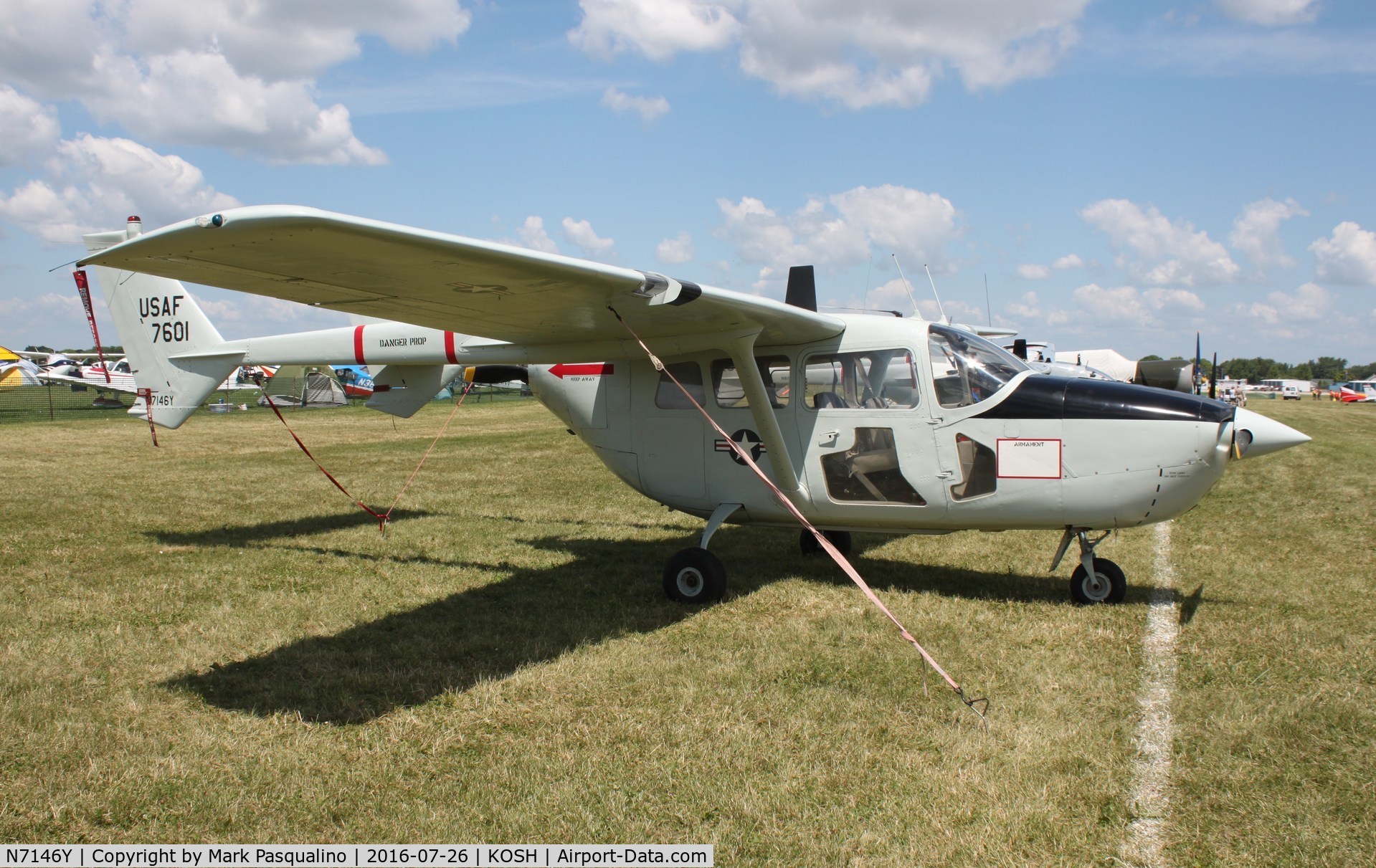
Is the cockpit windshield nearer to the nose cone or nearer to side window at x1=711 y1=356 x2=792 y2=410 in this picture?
side window at x1=711 y1=356 x2=792 y2=410

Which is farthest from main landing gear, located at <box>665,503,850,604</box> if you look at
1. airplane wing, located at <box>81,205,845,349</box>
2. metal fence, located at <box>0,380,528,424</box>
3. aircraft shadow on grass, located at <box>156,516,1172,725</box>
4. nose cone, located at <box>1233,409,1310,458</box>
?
metal fence, located at <box>0,380,528,424</box>

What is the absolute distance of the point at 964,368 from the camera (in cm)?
660

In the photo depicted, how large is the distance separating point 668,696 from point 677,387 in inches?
137

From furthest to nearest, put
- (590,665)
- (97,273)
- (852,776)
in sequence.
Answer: (97,273), (590,665), (852,776)

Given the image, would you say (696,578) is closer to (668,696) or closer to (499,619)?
(499,619)

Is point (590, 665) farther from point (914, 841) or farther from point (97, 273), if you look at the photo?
point (97, 273)

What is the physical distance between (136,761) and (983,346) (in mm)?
6020

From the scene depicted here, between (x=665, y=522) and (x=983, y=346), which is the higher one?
(x=983, y=346)

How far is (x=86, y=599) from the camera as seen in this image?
6.83 meters

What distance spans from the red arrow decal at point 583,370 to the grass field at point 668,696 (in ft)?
6.03

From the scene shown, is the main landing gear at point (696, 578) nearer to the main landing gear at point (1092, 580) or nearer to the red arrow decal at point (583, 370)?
the red arrow decal at point (583, 370)

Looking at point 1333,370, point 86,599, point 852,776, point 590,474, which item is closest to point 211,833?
point 852,776

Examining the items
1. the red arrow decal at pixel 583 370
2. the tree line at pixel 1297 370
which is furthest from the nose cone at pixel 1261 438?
the tree line at pixel 1297 370

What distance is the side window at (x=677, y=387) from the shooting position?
24.8 feet
